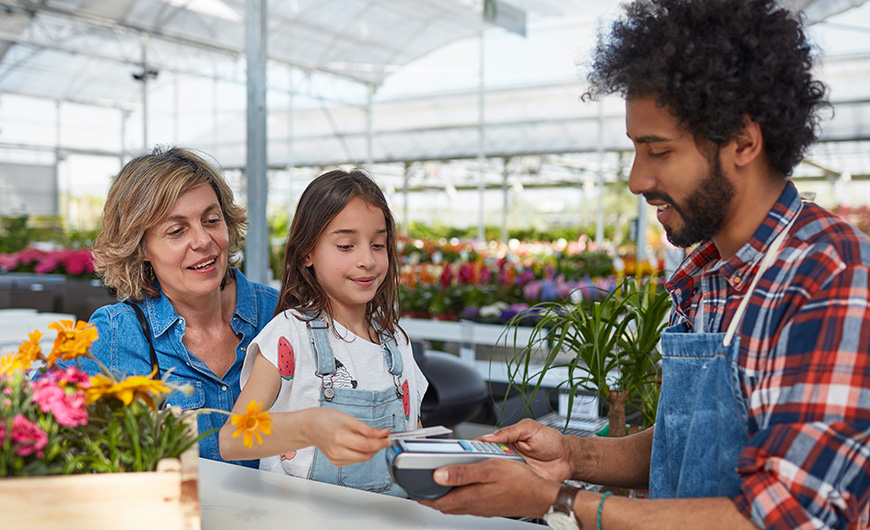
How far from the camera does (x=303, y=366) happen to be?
63.8 inches

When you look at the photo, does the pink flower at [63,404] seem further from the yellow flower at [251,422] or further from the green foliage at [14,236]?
the green foliage at [14,236]

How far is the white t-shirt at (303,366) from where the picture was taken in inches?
62.5

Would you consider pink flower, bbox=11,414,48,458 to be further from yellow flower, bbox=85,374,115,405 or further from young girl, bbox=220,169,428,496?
young girl, bbox=220,169,428,496

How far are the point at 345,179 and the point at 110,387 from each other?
922mm

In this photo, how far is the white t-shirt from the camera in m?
1.59

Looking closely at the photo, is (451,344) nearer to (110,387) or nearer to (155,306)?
(155,306)

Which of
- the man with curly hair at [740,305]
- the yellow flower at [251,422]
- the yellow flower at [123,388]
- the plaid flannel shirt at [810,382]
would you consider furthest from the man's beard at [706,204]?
the yellow flower at [123,388]

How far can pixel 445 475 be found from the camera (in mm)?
1028

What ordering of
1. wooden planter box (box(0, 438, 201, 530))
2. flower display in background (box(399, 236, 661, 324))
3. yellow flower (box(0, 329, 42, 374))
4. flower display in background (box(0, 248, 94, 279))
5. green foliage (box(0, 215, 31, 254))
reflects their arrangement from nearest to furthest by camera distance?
wooden planter box (box(0, 438, 201, 530)) < yellow flower (box(0, 329, 42, 374)) < flower display in background (box(399, 236, 661, 324)) < flower display in background (box(0, 248, 94, 279)) < green foliage (box(0, 215, 31, 254))

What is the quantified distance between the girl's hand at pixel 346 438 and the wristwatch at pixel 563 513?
0.26 metres

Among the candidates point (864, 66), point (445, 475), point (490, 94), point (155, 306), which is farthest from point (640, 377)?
point (490, 94)

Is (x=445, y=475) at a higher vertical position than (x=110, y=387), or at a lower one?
lower

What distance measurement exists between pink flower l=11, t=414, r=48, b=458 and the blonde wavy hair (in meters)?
1.04

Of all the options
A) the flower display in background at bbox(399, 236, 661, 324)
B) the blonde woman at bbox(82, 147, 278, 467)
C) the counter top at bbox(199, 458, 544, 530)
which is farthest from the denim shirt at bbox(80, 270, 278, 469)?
the flower display in background at bbox(399, 236, 661, 324)
